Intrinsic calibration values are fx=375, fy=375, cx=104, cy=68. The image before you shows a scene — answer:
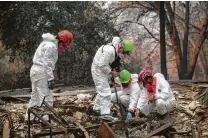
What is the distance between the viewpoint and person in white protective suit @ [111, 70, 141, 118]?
877 cm

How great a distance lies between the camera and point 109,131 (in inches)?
231

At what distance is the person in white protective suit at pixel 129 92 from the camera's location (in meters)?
8.77

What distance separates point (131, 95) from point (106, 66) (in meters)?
1.02

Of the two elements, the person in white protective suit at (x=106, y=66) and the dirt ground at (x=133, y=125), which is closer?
the dirt ground at (x=133, y=125)

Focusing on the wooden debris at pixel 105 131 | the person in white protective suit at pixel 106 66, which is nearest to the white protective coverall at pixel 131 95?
the person in white protective suit at pixel 106 66

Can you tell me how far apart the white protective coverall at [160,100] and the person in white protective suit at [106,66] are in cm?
76

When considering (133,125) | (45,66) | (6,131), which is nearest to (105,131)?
(6,131)

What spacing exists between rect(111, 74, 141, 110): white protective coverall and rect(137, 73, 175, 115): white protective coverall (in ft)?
0.86

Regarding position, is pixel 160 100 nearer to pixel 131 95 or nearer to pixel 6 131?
pixel 131 95

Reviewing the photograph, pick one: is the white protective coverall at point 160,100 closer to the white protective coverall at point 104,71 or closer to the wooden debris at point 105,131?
the white protective coverall at point 104,71

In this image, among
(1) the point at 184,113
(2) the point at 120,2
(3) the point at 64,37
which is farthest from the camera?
(2) the point at 120,2

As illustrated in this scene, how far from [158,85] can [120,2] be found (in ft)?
62.1

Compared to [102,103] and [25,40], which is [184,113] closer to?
[102,103]

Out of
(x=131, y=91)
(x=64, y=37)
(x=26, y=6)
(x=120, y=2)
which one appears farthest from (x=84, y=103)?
(x=120, y=2)
